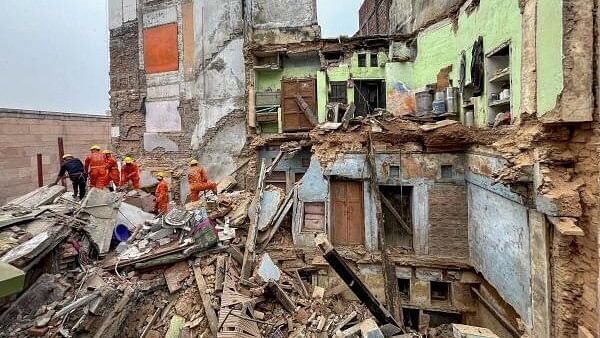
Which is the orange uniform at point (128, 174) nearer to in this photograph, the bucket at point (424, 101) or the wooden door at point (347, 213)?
the wooden door at point (347, 213)

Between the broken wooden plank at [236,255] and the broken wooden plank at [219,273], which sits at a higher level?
the broken wooden plank at [236,255]

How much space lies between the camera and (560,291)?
4172 mm

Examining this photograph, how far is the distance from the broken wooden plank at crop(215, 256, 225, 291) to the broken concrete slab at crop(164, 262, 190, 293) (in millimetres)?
687

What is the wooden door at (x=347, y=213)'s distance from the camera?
8148 millimetres

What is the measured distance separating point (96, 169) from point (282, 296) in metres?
6.50

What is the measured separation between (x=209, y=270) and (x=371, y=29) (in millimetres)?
17236

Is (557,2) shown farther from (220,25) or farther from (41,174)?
(41,174)

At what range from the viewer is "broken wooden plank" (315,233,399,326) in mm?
4375

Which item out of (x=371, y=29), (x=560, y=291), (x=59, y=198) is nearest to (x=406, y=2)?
(x=371, y=29)

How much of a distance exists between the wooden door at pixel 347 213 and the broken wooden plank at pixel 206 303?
325 cm

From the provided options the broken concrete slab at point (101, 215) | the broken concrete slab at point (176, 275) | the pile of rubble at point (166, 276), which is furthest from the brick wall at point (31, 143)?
the broken concrete slab at point (176, 275)

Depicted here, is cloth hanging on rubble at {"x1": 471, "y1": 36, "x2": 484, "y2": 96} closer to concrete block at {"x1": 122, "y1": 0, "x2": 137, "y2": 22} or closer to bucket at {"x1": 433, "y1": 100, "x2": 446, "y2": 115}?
bucket at {"x1": 433, "y1": 100, "x2": 446, "y2": 115}

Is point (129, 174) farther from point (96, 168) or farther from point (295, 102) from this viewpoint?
point (295, 102)

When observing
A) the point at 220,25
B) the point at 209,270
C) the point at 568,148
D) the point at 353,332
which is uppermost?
the point at 220,25
